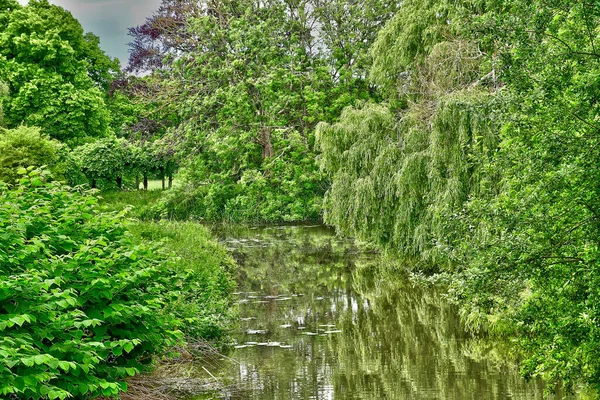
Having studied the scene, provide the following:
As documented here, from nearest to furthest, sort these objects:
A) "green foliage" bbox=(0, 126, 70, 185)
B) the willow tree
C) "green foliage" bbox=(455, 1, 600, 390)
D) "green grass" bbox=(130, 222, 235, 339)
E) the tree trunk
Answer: "green foliage" bbox=(455, 1, 600, 390) → "green grass" bbox=(130, 222, 235, 339) → the willow tree → "green foliage" bbox=(0, 126, 70, 185) → the tree trunk

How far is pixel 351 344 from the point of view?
11.5 m

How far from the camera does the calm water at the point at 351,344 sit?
9.22 meters

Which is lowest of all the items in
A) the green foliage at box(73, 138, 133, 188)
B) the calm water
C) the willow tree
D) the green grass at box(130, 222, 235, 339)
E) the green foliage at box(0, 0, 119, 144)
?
the calm water

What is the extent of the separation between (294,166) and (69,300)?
21.7m

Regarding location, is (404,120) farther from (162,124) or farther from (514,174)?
(162,124)

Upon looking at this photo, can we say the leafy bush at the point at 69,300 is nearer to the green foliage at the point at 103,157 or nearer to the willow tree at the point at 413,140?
the willow tree at the point at 413,140

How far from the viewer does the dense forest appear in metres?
6.53

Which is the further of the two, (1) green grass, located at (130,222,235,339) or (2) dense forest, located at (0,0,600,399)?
(1) green grass, located at (130,222,235,339)

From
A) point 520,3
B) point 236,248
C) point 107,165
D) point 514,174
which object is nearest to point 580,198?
point 514,174

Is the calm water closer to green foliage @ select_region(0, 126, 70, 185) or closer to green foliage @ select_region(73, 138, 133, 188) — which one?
green foliage @ select_region(0, 126, 70, 185)

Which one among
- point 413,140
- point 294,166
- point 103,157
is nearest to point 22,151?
point 103,157

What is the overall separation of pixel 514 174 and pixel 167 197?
22.6 metres

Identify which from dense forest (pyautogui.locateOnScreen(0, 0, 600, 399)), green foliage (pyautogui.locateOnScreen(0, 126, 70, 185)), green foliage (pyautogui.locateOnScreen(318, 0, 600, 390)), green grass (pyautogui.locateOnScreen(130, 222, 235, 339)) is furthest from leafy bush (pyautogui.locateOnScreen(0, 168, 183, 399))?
green foliage (pyautogui.locateOnScreen(0, 126, 70, 185))

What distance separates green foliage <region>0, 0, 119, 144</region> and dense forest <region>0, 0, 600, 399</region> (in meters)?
0.13
